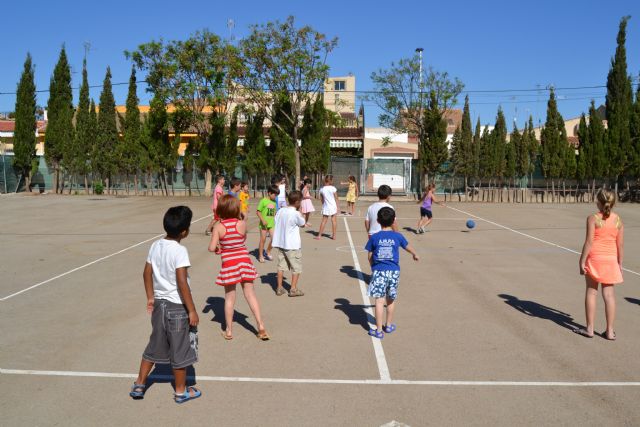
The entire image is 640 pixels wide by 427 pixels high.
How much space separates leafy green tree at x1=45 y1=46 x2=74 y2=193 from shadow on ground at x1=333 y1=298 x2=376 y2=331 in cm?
3559

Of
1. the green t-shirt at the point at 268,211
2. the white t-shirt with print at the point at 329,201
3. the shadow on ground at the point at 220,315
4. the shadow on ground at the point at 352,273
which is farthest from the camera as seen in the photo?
the white t-shirt with print at the point at 329,201

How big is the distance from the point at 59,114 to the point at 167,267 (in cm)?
3972

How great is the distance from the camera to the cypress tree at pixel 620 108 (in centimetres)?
3662

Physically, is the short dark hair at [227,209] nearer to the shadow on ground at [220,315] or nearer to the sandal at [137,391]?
the shadow on ground at [220,315]

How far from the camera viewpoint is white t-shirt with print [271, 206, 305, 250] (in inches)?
336

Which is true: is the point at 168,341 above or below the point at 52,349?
above

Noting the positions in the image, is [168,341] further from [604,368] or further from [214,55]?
[214,55]

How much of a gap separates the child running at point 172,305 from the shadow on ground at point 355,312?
287cm

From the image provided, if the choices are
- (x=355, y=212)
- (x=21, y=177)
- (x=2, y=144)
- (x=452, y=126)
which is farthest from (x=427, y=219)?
(x=452, y=126)

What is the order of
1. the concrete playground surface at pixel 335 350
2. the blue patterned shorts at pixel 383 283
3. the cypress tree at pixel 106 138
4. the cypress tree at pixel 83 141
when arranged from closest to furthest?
1. the concrete playground surface at pixel 335 350
2. the blue patterned shorts at pixel 383 283
3. the cypress tree at pixel 83 141
4. the cypress tree at pixel 106 138

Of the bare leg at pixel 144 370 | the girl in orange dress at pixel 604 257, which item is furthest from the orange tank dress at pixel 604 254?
the bare leg at pixel 144 370

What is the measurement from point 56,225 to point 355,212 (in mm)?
12189

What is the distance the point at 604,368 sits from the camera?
5715mm

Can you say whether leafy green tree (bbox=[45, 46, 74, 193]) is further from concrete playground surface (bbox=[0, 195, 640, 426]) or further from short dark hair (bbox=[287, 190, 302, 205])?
short dark hair (bbox=[287, 190, 302, 205])
